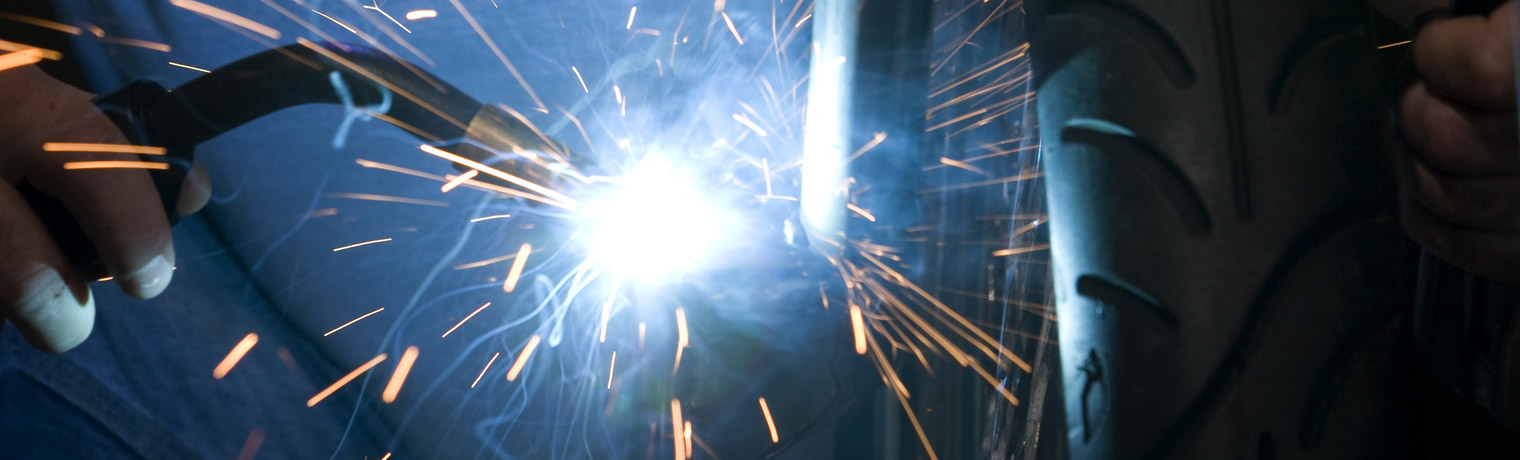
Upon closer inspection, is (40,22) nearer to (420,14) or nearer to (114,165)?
(420,14)

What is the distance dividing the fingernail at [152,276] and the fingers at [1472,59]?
40.1 inches

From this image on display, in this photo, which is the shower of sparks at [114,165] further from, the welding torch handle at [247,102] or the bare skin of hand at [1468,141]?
the bare skin of hand at [1468,141]

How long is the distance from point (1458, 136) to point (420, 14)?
1191 mm

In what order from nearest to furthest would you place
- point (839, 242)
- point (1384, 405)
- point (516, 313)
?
point (1384, 405) < point (839, 242) < point (516, 313)

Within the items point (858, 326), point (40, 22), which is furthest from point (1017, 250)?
point (40, 22)

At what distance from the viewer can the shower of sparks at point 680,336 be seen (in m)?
1.06

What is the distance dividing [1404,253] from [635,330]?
101 cm

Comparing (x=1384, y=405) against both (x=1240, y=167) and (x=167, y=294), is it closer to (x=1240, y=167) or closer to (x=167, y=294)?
(x=1240, y=167)

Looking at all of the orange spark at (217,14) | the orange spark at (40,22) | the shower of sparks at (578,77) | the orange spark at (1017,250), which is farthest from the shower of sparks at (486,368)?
the orange spark at (1017,250)

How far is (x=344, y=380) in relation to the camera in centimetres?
128

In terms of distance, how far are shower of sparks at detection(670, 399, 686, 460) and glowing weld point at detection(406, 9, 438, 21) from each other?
0.71m

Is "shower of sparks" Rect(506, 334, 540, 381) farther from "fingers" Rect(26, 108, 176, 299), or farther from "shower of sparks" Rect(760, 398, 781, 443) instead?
"fingers" Rect(26, 108, 176, 299)

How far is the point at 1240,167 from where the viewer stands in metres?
0.59

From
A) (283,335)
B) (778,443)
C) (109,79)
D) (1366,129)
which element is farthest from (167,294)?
(1366,129)
